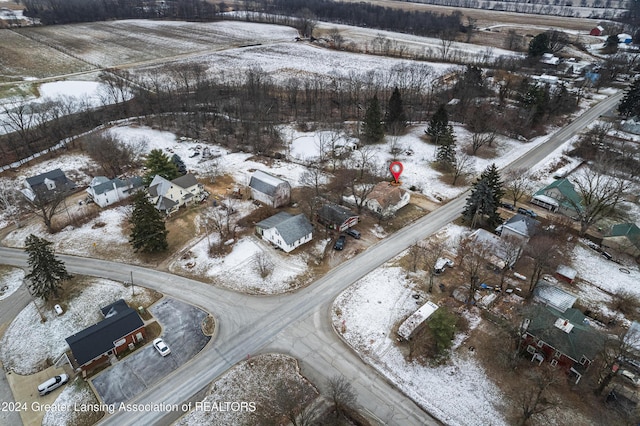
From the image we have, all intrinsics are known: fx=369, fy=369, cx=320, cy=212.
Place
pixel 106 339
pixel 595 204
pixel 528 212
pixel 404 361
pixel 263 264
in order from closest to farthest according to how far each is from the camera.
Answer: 1. pixel 106 339
2. pixel 404 361
3. pixel 263 264
4. pixel 595 204
5. pixel 528 212

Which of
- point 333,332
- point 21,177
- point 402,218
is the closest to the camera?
point 333,332

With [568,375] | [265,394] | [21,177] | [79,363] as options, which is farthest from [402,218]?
[21,177]

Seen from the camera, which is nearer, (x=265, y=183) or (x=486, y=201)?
(x=486, y=201)

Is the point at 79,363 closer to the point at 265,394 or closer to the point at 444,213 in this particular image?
the point at 265,394

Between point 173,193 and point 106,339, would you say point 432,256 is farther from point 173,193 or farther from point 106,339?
point 173,193

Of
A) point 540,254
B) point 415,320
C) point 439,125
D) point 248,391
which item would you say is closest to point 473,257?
point 540,254

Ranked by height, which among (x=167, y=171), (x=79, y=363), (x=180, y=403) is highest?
(x=167, y=171)
